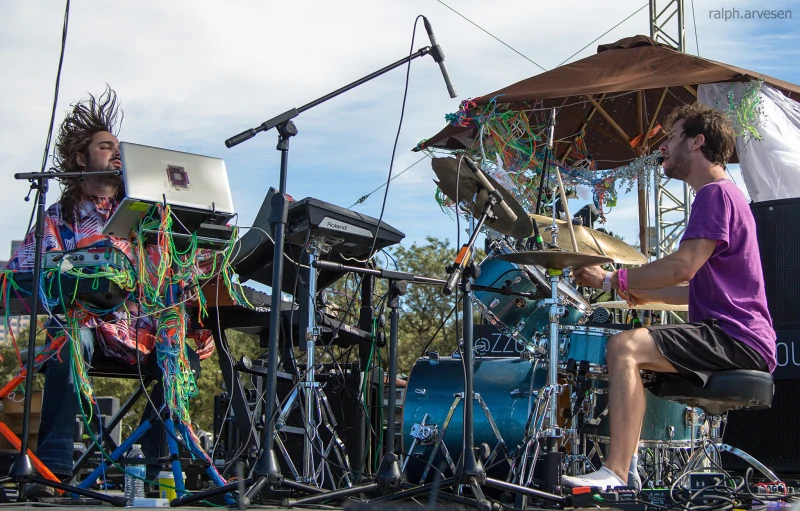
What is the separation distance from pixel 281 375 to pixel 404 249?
14.7 metres

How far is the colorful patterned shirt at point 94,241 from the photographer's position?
372 cm

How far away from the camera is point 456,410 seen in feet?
14.7

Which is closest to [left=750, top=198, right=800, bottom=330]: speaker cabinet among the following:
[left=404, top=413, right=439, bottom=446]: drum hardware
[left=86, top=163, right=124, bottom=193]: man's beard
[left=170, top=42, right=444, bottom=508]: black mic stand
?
[left=404, top=413, right=439, bottom=446]: drum hardware

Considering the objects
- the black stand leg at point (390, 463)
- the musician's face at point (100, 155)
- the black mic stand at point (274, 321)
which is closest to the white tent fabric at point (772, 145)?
the black mic stand at point (274, 321)

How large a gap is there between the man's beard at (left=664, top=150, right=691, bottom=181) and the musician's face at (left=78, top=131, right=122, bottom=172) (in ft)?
8.76

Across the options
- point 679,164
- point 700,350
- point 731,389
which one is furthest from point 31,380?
point 679,164

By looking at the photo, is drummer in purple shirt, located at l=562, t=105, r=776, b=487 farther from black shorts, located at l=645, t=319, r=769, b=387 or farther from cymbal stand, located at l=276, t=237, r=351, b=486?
cymbal stand, located at l=276, t=237, r=351, b=486

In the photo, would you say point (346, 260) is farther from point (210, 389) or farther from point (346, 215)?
point (210, 389)

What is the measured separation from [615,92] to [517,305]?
3.01 m

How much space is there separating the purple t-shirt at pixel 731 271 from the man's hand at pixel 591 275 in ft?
1.25

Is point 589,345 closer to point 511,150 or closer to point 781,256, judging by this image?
point 781,256

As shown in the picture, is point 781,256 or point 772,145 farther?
point 772,145

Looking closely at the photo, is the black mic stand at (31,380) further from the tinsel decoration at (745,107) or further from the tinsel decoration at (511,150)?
the tinsel decoration at (745,107)

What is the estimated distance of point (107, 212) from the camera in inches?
165
